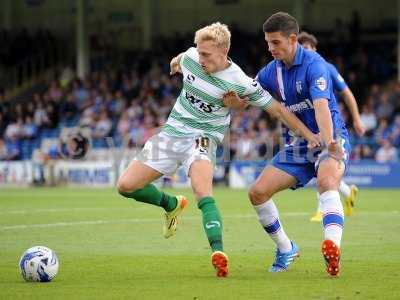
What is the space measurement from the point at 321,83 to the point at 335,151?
63 centimetres

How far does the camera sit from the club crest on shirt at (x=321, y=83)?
898 cm

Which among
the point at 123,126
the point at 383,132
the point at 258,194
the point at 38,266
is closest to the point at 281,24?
the point at 258,194

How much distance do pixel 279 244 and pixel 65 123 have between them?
25227mm

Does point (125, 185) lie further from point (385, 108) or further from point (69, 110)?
point (69, 110)

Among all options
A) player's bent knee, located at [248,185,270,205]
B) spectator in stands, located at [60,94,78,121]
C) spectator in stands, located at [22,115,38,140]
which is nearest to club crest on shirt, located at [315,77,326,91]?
player's bent knee, located at [248,185,270,205]

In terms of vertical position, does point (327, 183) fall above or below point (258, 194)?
above

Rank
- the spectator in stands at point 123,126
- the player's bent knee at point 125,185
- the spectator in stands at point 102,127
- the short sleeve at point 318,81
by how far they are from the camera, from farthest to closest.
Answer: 1. the spectator in stands at point 102,127
2. the spectator in stands at point 123,126
3. the player's bent knee at point 125,185
4. the short sleeve at point 318,81

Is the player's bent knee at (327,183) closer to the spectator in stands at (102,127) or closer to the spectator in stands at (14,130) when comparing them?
the spectator in stands at (102,127)

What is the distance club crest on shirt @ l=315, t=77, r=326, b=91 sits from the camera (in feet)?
29.5

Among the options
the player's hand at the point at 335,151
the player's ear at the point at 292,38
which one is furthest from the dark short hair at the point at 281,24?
the player's hand at the point at 335,151

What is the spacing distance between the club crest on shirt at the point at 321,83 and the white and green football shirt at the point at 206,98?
1.63 ft

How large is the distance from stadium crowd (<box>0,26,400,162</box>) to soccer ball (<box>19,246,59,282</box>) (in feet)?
62.5

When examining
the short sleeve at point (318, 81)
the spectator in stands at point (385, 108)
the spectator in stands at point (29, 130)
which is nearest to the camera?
the short sleeve at point (318, 81)

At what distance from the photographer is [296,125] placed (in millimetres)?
9102
